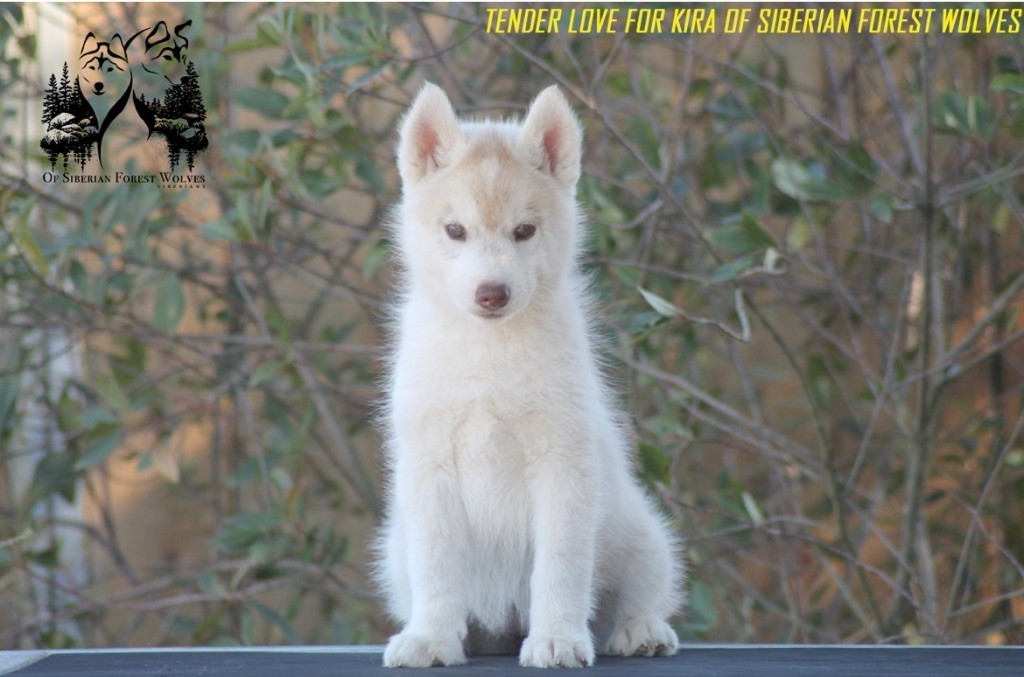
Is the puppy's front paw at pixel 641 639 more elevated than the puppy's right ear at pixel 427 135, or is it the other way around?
the puppy's right ear at pixel 427 135

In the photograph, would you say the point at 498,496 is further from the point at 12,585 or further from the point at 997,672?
the point at 12,585

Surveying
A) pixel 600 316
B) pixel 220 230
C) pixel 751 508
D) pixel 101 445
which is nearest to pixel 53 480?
pixel 101 445

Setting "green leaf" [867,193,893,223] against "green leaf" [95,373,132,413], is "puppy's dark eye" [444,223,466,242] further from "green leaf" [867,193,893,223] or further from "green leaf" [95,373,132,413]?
"green leaf" [95,373,132,413]

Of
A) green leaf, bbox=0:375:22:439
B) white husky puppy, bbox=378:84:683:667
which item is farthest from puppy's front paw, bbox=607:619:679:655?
green leaf, bbox=0:375:22:439

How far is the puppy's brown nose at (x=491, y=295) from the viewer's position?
2062mm

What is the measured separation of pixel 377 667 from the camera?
2.08 m

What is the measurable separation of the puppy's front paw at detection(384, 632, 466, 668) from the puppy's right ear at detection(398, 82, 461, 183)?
86cm

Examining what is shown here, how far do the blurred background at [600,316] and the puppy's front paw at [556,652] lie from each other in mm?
843

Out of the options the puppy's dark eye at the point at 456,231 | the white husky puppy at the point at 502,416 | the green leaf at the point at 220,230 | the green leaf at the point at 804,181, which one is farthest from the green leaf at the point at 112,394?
the green leaf at the point at 804,181

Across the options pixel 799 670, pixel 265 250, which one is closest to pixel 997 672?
pixel 799 670

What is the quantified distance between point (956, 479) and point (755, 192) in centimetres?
147

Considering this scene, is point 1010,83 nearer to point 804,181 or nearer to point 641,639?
point 804,181

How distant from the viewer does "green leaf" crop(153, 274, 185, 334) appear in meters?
3.33

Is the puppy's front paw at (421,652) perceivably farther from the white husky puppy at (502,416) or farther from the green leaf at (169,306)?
the green leaf at (169,306)
